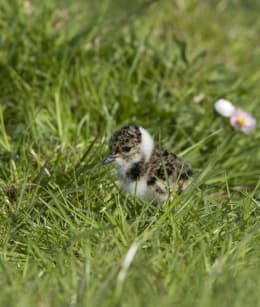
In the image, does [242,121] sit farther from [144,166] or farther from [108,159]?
[108,159]

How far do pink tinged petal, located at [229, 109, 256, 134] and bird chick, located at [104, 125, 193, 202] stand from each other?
0.75 m

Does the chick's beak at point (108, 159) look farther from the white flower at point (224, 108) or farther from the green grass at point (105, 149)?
the white flower at point (224, 108)

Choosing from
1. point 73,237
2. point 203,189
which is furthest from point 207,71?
point 73,237

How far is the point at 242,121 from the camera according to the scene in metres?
4.98

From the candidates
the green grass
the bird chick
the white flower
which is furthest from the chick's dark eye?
the white flower

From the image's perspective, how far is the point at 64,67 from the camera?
18.0ft

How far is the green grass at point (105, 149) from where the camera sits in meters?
3.19

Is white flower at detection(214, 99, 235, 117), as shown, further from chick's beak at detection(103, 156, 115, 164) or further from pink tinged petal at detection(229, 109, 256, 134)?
chick's beak at detection(103, 156, 115, 164)

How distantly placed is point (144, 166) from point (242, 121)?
0.98 meters

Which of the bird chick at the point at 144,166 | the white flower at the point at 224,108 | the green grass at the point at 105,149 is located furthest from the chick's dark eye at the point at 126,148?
the white flower at the point at 224,108

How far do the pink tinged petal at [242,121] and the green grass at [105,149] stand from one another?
12 cm

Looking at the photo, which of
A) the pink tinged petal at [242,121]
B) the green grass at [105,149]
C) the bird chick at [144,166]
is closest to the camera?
the green grass at [105,149]

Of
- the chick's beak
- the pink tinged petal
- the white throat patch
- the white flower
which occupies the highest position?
the white throat patch

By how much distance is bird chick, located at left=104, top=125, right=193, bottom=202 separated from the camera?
4.15 meters
